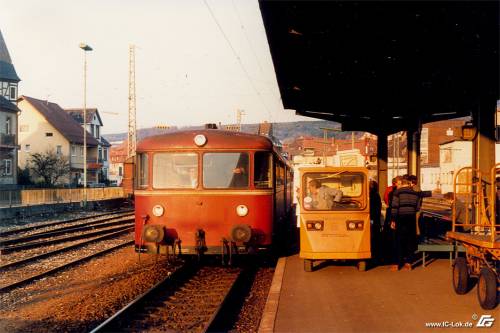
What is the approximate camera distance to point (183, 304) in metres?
9.09

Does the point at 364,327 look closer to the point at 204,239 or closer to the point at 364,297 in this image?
the point at 364,297

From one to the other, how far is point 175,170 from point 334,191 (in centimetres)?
301

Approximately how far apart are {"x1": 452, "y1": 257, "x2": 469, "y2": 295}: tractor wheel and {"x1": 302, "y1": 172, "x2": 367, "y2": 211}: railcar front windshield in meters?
2.39

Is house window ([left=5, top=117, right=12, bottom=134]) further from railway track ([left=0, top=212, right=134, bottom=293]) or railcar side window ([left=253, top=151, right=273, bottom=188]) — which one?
railcar side window ([left=253, top=151, right=273, bottom=188])

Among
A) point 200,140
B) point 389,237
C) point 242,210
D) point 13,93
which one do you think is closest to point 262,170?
point 242,210

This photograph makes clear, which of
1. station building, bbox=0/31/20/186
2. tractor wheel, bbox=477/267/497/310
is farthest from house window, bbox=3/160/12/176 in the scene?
tractor wheel, bbox=477/267/497/310

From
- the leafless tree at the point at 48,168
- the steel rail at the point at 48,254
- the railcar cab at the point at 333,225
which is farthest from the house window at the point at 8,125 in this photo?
the railcar cab at the point at 333,225

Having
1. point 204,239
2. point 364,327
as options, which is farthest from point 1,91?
point 364,327

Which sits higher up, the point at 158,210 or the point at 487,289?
the point at 158,210

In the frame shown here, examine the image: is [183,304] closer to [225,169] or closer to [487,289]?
[225,169]

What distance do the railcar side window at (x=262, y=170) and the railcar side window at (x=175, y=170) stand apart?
3.67 ft

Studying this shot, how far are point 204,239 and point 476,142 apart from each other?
17.5ft

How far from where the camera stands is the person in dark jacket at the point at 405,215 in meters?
10.5

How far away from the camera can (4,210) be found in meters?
28.0
